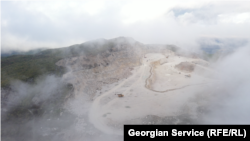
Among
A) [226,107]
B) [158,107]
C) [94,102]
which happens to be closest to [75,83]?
[94,102]

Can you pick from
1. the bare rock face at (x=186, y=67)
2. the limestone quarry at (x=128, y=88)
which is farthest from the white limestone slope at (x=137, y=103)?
the bare rock face at (x=186, y=67)

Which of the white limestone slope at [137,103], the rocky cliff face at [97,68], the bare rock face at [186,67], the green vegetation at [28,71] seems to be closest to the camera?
the white limestone slope at [137,103]

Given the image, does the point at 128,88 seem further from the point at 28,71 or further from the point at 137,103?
the point at 28,71

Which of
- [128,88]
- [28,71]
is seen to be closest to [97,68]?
[128,88]

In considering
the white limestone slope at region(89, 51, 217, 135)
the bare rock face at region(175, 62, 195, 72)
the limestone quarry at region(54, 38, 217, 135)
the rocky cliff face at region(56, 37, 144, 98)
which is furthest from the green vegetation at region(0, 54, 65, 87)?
Answer: the bare rock face at region(175, 62, 195, 72)

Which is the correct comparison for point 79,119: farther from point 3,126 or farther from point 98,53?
point 98,53

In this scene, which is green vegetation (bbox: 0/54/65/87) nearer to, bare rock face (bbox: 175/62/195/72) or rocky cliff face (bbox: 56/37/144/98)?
Answer: rocky cliff face (bbox: 56/37/144/98)

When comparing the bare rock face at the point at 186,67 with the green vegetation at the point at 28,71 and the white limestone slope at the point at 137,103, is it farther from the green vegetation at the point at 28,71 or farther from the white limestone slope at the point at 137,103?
the green vegetation at the point at 28,71

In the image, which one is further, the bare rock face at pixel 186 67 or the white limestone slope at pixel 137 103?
the bare rock face at pixel 186 67
